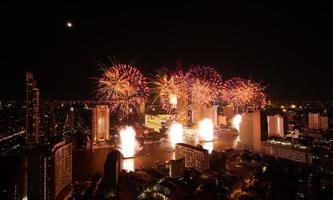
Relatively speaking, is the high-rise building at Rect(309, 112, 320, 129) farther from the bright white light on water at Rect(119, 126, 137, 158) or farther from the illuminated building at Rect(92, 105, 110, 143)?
the illuminated building at Rect(92, 105, 110, 143)

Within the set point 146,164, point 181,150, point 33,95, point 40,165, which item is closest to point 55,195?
point 40,165

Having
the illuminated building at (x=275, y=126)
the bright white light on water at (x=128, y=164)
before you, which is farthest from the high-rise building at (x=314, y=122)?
the bright white light on water at (x=128, y=164)

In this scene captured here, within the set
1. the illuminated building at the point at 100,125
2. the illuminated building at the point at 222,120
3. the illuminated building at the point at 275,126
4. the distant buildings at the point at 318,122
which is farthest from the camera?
the illuminated building at the point at 222,120

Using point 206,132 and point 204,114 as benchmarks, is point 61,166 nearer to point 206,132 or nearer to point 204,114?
point 206,132

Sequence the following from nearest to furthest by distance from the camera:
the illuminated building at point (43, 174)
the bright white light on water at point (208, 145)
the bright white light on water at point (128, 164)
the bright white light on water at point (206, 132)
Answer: the illuminated building at point (43, 174) → the bright white light on water at point (128, 164) → the bright white light on water at point (208, 145) → the bright white light on water at point (206, 132)

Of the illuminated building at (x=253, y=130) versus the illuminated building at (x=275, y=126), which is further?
the illuminated building at (x=275, y=126)

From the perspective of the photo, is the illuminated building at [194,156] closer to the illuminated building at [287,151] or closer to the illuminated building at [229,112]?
the illuminated building at [287,151]

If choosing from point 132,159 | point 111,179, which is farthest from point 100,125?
point 111,179

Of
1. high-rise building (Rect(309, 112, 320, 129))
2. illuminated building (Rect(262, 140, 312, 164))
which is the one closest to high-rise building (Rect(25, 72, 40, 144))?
illuminated building (Rect(262, 140, 312, 164))
